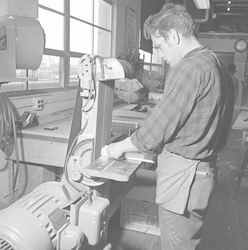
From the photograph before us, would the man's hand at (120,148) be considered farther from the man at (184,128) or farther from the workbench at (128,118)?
the workbench at (128,118)

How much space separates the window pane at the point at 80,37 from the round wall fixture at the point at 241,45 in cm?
682

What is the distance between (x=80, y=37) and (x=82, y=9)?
404mm

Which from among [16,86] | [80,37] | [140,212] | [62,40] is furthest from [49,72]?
[140,212]

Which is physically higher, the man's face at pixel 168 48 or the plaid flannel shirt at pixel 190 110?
the man's face at pixel 168 48

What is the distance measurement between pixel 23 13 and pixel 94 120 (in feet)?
4.16

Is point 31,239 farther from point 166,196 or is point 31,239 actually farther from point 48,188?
point 166,196

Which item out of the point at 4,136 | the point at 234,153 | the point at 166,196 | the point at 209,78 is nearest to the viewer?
the point at 209,78

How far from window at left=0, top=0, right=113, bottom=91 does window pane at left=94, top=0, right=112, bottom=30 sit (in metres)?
0.17

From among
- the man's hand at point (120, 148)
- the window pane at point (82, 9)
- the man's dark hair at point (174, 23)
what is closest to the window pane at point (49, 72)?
the window pane at point (82, 9)

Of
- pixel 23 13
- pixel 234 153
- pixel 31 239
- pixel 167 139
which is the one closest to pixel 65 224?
pixel 31 239

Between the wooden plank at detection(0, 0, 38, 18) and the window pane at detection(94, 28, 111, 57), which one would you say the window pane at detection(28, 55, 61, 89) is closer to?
the wooden plank at detection(0, 0, 38, 18)

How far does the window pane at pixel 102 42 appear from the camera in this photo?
16.5ft

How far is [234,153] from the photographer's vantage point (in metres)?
5.04

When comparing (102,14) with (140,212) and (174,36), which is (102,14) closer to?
(140,212)
